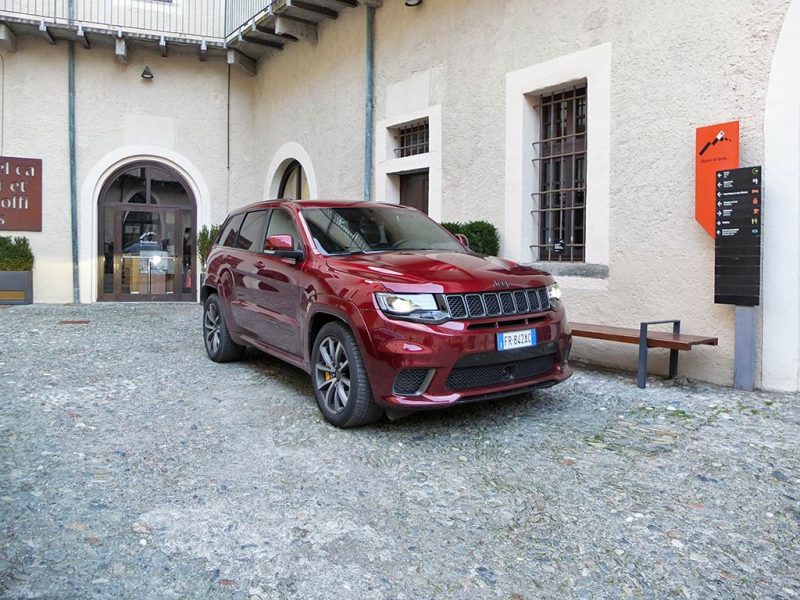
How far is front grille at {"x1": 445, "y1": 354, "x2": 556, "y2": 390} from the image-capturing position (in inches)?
167

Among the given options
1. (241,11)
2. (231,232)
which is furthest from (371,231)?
(241,11)

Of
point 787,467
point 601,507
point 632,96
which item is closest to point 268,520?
point 601,507

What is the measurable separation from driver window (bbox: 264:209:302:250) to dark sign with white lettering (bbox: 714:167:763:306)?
3.79 meters

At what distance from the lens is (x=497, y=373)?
4395 mm

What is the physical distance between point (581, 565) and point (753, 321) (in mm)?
3833

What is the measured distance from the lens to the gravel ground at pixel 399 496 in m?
2.66

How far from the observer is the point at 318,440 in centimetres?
439

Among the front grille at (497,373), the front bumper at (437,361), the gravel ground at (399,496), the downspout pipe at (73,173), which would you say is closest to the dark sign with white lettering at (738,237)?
the gravel ground at (399,496)

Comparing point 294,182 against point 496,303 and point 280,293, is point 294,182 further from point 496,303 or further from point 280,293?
point 496,303

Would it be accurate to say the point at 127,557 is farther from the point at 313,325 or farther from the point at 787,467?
the point at 787,467

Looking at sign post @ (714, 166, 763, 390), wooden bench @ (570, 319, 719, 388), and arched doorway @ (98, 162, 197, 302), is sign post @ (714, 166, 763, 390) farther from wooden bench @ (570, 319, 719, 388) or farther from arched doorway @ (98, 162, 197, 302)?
arched doorway @ (98, 162, 197, 302)

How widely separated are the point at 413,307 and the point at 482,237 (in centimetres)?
414

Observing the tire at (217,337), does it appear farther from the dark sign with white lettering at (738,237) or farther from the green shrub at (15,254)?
the green shrub at (15,254)

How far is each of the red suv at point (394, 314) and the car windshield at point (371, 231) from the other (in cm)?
2
